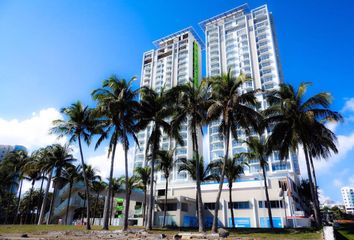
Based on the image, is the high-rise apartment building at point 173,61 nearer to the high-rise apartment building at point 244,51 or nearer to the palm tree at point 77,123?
the high-rise apartment building at point 244,51

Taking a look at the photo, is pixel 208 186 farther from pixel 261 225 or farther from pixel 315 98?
pixel 315 98

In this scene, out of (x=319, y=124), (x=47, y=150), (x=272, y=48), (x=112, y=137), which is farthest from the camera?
(x=272, y=48)

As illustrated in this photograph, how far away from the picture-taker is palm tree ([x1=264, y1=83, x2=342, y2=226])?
22.0m

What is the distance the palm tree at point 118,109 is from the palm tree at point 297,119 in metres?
14.0

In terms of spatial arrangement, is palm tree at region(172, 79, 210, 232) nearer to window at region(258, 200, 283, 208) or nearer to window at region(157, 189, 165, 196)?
window at region(258, 200, 283, 208)

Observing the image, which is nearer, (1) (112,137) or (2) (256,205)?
(1) (112,137)

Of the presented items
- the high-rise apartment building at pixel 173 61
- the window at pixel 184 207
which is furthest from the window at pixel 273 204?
the high-rise apartment building at pixel 173 61

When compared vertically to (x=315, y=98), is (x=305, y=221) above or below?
below

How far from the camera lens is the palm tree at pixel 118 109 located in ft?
79.7

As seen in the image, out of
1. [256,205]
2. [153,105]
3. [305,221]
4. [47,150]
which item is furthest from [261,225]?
[47,150]

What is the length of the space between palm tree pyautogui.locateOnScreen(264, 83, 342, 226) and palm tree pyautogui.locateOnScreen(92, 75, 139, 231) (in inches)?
551

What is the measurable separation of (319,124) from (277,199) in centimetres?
2322

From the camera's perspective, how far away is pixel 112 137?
26.4m

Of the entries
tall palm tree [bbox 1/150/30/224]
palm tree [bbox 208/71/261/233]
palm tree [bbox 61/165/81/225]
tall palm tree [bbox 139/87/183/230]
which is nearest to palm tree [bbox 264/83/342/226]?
palm tree [bbox 208/71/261/233]
